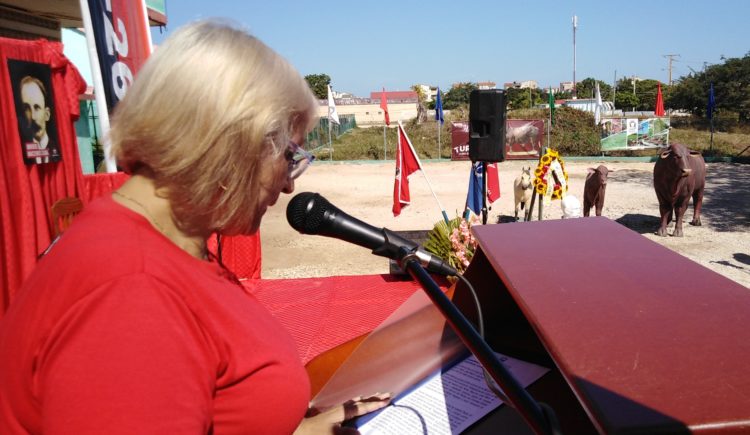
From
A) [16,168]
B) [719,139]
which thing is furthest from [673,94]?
[16,168]

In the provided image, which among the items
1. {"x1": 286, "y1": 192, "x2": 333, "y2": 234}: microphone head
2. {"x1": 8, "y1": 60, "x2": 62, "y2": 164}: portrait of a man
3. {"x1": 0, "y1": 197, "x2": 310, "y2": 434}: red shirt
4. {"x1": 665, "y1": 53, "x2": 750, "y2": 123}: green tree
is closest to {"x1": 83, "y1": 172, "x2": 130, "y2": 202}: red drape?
{"x1": 8, "y1": 60, "x2": 62, "y2": 164}: portrait of a man

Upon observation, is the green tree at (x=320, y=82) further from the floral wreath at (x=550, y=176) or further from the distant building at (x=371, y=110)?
the floral wreath at (x=550, y=176)

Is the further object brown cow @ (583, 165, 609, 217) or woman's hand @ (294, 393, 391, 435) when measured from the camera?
brown cow @ (583, 165, 609, 217)

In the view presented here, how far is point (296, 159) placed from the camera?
3.52 ft

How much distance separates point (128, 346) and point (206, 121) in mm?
381

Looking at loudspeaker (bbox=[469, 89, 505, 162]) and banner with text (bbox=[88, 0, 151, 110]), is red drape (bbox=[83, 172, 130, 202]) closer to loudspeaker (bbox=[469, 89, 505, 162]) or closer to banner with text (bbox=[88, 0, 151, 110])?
banner with text (bbox=[88, 0, 151, 110])

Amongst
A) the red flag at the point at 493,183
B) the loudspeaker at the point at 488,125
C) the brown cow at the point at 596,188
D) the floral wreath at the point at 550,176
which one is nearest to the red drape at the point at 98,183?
the loudspeaker at the point at 488,125

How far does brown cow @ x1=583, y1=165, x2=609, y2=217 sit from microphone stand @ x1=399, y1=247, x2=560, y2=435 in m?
9.32

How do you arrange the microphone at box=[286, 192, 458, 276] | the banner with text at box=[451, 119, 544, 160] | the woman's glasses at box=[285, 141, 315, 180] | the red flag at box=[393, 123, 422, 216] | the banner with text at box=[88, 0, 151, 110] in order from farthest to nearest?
the banner with text at box=[451, 119, 544, 160] → the red flag at box=[393, 123, 422, 216] → the banner with text at box=[88, 0, 151, 110] → the microphone at box=[286, 192, 458, 276] → the woman's glasses at box=[285, 141, 315, 180]

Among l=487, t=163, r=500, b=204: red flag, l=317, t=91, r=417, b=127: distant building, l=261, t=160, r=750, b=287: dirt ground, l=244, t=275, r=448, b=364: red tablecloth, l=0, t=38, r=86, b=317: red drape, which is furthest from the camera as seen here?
l=317, t=91, r=417, b=127: distant building

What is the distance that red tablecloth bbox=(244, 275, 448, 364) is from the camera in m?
3.67

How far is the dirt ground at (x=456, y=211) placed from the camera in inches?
314

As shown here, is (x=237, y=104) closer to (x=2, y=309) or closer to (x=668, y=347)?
(x=668, y=347)

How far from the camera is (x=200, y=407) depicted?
2.54 ft
